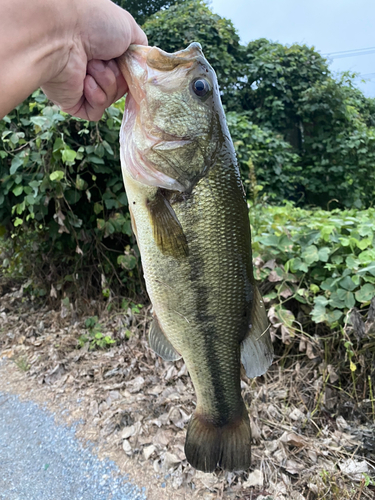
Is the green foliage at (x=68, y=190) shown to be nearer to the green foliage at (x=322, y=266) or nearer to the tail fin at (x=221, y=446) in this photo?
the green foliage at (x=322, y=266)

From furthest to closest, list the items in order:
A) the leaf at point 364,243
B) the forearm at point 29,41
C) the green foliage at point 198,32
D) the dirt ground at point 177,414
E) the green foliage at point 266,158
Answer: the green foliage at point 198,32, the green foliage at point 266,158, the leaf at point 364,243, the dirt ground at point 177,414, the forearm at point 29,41

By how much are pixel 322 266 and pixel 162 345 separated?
5.97 ft

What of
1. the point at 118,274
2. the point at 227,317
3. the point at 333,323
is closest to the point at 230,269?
the point at 227,317

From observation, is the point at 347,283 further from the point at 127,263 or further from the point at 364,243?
the point at 127,263

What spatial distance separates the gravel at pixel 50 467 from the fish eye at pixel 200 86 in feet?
7.85

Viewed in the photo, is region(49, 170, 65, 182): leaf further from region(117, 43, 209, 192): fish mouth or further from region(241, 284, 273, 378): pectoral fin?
region(241, 284, 273, 378): pectoral fin

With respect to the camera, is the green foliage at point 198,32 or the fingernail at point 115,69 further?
the green foliage at point 198,32

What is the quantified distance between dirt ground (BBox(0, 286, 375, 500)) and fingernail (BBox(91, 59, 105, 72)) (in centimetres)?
233

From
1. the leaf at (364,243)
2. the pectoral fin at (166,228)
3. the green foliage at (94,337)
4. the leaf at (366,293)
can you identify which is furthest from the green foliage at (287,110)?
the pectoral fin at (166,228)

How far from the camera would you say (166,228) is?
47.4 inches

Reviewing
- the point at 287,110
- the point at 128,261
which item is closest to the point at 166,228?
the point at 128,261

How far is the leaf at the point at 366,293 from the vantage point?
7.61 feet

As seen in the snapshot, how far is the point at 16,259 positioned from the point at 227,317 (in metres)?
4.22

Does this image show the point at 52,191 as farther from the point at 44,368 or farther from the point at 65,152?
the point at 44,368
